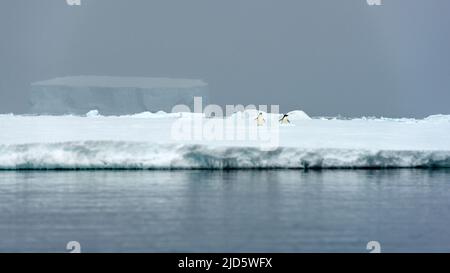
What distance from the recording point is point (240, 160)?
15.7 metres

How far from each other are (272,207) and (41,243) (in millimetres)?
3112

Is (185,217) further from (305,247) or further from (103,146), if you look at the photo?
(103,146)

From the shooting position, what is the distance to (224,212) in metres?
9.82

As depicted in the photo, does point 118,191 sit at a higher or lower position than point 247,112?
lower

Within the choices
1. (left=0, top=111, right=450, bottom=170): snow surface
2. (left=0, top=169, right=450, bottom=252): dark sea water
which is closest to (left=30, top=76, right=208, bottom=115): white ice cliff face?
(left=0, top=111, right=450, bottom=170): snow surface

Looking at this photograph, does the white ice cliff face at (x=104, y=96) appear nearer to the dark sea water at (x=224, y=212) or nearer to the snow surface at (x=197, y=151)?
the snow surface at (x=197, y=151)

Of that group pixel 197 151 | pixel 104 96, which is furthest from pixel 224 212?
pixel 104 96

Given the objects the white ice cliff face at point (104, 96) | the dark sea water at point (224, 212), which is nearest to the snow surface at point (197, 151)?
the dark sea water at point (224, 212)

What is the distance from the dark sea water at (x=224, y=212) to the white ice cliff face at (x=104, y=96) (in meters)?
11.2

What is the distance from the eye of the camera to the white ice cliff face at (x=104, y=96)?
83.7 feet

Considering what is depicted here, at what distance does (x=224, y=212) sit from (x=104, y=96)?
16.5 metres

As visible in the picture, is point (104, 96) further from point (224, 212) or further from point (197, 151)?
point (224, 212)
